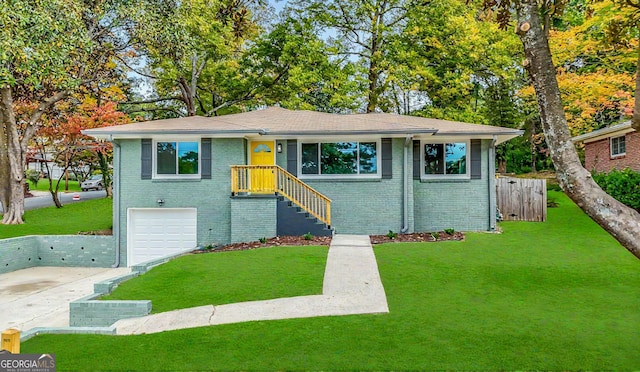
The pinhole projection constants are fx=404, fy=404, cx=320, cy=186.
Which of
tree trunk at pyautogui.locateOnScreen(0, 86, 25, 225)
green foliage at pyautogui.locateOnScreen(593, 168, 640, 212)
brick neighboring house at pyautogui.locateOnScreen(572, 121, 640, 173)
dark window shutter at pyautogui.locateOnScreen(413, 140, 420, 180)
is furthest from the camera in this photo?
tree trunk at pyautogui.locateOnScreen(0, 86, 25, 225)

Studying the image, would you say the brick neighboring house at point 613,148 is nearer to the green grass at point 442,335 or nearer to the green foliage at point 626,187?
the green foliage at point 626,187

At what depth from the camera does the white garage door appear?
12.5 m

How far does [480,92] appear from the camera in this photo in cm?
2738

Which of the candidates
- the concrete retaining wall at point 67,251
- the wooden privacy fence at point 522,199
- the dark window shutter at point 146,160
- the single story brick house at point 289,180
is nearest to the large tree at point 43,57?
the single story brick house at point 289,180

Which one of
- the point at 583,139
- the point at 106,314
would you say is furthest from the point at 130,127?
the point at 583,139

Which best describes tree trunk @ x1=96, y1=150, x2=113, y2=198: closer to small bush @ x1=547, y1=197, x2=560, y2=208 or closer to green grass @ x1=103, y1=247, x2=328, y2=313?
green grass @ x1=103, y1=247, x2=328, y2=313

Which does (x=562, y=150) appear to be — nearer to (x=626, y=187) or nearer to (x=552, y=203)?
(x=626, y=187)

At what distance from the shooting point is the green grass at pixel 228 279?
703 centimetres

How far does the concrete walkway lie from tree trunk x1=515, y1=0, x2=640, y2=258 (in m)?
3.35

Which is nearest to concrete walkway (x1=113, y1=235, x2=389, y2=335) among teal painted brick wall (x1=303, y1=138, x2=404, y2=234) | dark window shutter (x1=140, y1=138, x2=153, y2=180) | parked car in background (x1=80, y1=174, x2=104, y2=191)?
teal painted brick wall (x1=303, y1=138, x2=404, y2=234)

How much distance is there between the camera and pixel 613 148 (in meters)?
18.1

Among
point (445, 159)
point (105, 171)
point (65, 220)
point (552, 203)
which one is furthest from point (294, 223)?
point (105, 171)

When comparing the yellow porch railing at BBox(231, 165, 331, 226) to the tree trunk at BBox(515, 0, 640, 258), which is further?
the yellow porch railing at BBox(231, 165, 331, 226)

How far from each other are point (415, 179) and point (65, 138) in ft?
59.7
